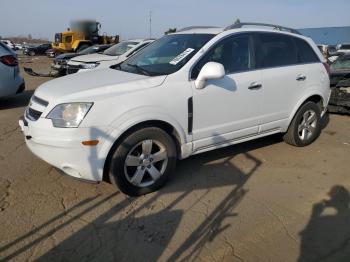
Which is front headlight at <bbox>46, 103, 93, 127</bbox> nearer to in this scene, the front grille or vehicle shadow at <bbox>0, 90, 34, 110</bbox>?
the front grille

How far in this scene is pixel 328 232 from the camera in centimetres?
330

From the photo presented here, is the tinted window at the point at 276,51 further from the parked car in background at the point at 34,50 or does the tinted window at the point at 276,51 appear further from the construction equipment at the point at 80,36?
the parked car in background at the point at 34,50

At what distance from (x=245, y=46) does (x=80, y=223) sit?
2.88 meters

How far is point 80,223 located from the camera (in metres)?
3.32

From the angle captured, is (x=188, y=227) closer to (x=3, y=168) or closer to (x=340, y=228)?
(x=340, y=228)

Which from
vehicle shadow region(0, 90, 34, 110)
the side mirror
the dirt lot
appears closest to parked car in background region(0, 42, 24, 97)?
vehicle shadow region(0, 90, 34, 110)

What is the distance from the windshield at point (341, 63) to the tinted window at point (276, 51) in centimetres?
473

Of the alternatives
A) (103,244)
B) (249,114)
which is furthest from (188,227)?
(249,114)

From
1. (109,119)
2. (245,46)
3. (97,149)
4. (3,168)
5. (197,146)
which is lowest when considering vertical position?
(3,168)

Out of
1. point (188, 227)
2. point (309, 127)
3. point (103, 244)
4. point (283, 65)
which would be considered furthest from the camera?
point (309, 127)

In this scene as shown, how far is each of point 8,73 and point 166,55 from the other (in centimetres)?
461

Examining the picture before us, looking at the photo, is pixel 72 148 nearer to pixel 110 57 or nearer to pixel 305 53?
pixel 305 53

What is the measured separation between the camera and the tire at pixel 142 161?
11.8 ft

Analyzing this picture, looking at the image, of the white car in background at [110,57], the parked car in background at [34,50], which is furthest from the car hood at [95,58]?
the parked car in background at [34,50]
